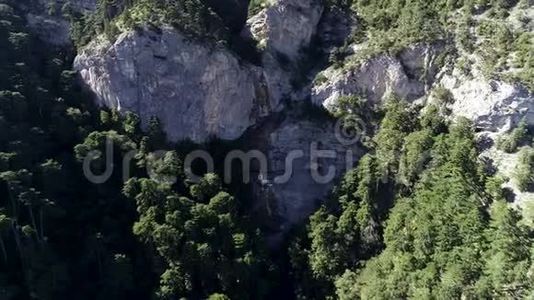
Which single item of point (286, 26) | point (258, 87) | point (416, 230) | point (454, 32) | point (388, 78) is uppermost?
point (286, 26)

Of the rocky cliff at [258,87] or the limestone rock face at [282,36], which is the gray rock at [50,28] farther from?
the limestone rock face at [282,36]

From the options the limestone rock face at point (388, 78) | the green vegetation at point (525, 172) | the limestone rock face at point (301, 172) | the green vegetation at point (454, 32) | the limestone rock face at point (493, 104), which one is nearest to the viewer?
the green vegetation at point (525, 172)

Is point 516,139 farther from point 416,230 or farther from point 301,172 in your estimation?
point 301,172

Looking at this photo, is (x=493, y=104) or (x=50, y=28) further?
(x=50, y=28)

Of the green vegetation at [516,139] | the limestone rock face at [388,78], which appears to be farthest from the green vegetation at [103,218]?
the green vegetation at [516,139]

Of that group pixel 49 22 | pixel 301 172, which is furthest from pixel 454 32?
pixel 49 22

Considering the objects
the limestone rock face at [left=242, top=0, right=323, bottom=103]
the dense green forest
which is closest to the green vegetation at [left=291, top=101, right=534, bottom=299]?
the dense green forest

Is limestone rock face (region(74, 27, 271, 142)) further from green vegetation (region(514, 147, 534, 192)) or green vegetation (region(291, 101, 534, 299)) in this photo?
green vegetation (region(514, 147, 534, 192))
